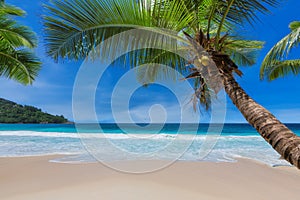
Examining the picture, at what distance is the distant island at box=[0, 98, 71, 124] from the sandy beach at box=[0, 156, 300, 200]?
24331 mm

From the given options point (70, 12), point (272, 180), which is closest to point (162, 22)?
point (70, 12)

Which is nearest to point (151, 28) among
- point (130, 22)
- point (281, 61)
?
point (130, 22)

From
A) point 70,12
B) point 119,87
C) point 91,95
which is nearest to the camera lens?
point 70,12

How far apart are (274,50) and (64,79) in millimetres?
24002

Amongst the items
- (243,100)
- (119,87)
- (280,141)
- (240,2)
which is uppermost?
(240,2)

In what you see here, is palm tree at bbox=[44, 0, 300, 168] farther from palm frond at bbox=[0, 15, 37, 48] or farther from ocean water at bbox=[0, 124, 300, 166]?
palm frond at bbox=[0, 15, 37, 48]

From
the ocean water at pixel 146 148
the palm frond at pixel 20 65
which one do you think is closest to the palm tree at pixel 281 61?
the ocean water at pixel 146 148

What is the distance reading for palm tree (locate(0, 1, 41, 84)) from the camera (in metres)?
5.27

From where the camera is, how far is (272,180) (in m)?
5.52

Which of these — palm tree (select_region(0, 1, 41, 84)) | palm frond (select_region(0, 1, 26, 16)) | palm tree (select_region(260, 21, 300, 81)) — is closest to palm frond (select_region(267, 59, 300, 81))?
palm tree (select_region(260, 21, 300, 81))

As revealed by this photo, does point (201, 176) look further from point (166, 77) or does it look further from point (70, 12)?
point (70, 12)

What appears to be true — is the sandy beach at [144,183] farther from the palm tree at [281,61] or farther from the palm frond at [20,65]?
the palm tree at [281,61]

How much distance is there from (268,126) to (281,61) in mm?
5598

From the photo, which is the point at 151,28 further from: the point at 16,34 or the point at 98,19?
the point at 16,34
